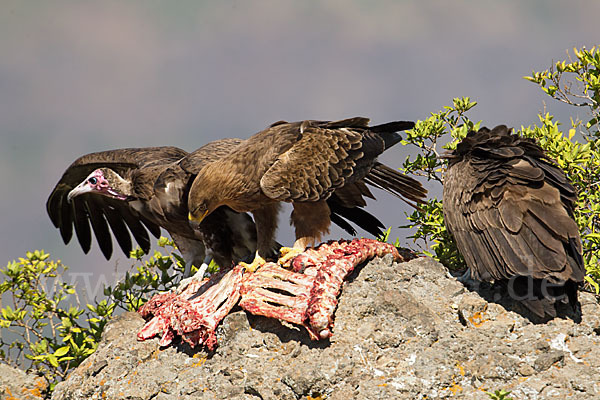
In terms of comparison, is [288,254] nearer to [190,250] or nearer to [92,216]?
[190,250]

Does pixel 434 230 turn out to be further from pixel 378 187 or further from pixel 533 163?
pixel 533 163

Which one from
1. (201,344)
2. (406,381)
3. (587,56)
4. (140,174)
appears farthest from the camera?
(140,174)

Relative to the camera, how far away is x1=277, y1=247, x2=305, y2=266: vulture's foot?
17.5 feet

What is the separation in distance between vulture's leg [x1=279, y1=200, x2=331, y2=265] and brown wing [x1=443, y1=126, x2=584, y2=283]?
109 centimetres

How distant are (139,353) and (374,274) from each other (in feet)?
6.30

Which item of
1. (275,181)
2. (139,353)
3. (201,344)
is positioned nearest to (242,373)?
(201,344)

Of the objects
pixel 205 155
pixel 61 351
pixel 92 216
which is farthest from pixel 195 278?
pixel 92 216

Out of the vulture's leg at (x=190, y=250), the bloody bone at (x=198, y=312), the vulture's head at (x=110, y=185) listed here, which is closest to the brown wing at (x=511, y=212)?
the bloody bone at (x=198, y=312)

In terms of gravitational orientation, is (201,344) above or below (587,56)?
below

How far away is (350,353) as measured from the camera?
4.48 meters

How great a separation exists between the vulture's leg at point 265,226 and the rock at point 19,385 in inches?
87.7

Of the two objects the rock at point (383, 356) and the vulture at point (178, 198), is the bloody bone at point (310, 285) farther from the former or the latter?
the vulture at point (178, 198)

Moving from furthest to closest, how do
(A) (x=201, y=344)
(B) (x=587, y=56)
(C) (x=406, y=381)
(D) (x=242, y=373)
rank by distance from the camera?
(B) (x=587, y=56) < (A) (x=201, y=344) < (D) (x=242, y=373) < (C) (x=406, y=381)

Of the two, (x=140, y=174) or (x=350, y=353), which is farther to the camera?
(x=140, y=174)
